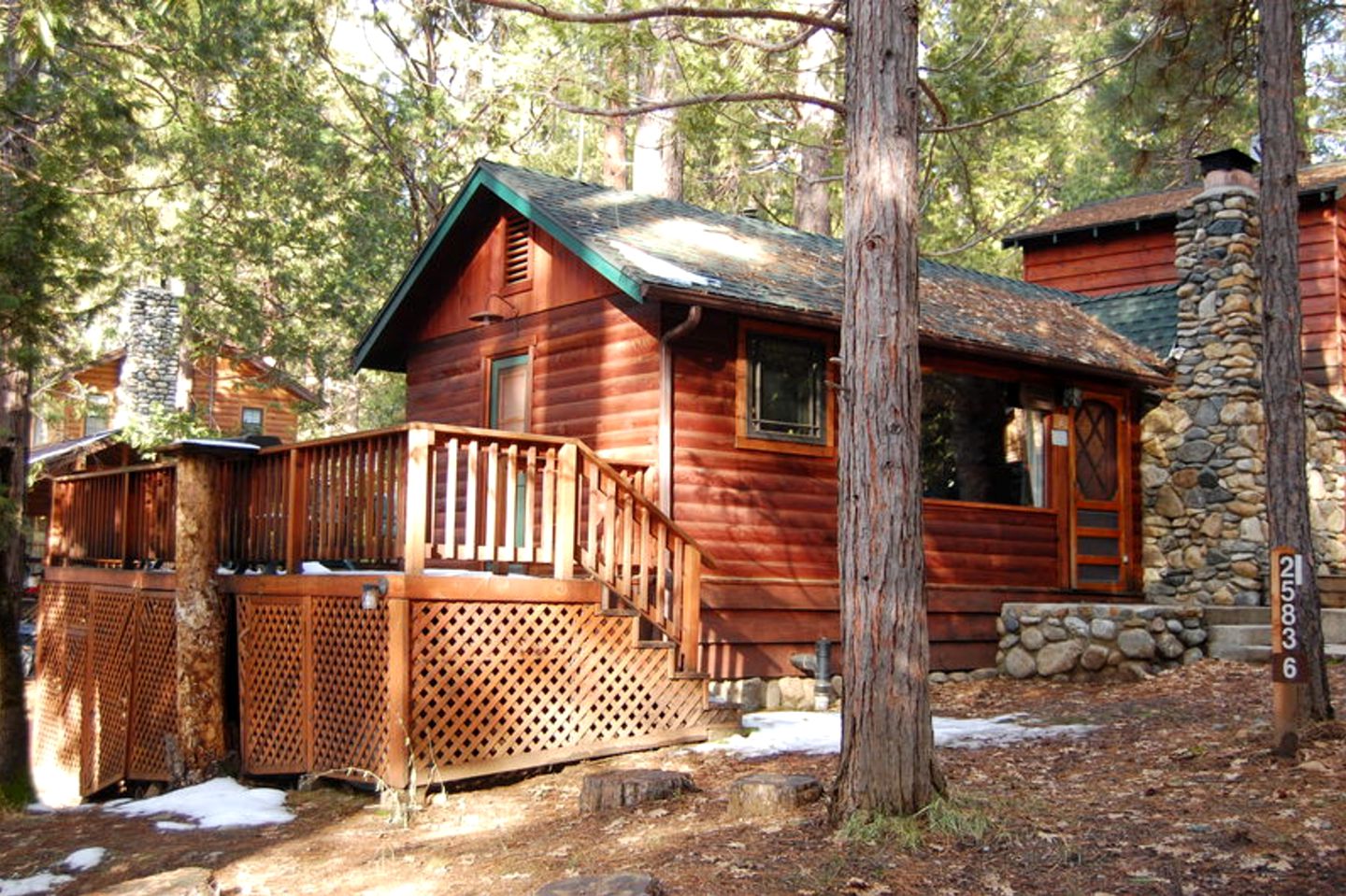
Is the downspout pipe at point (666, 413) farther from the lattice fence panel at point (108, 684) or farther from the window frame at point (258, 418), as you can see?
the window frame at point (258, 418)

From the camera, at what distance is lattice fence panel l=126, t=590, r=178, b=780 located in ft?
33.2

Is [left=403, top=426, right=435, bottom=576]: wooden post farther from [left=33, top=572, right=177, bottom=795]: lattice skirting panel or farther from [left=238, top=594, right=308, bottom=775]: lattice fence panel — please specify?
[left=33, top=572, right=177, bottom=795]: lattice skirting panel

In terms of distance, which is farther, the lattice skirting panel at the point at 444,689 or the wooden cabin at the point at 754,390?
the wooden cabin at the point at 754,390

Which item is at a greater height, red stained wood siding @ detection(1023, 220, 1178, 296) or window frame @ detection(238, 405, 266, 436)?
red stained wood siding @ detection(1023, 220, 1178, 296)

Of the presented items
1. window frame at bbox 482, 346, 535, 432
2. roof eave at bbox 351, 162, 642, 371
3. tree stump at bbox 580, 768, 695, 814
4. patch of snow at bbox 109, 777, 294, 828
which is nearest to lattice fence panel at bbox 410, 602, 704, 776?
patch of snow at bbox 109, 777, 294, 828

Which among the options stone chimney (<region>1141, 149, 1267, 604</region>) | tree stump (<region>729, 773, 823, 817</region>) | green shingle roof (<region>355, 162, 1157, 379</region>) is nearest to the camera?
tree stump (<region>729, 773, 823, 817</region>)


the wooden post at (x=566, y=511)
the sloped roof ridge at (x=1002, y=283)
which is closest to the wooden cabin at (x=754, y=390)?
the sloped roof ridge at (x=1002, y=283)

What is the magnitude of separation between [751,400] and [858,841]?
19.9 ft

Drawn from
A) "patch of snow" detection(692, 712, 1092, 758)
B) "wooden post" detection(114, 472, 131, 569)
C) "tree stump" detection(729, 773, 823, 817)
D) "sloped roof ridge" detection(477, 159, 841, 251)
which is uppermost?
"sloped roof ridge" detection(477, 159, 841, 251)

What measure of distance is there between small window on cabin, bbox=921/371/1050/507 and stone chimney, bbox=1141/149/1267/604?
1744mm

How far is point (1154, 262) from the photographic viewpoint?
17.8 m

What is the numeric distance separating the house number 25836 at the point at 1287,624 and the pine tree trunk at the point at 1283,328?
47 cm

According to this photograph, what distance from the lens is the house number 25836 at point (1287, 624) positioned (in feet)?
22.9

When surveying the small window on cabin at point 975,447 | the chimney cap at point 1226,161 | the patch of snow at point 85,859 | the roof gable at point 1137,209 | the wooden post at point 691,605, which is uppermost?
the roof gable at point 1137,209
